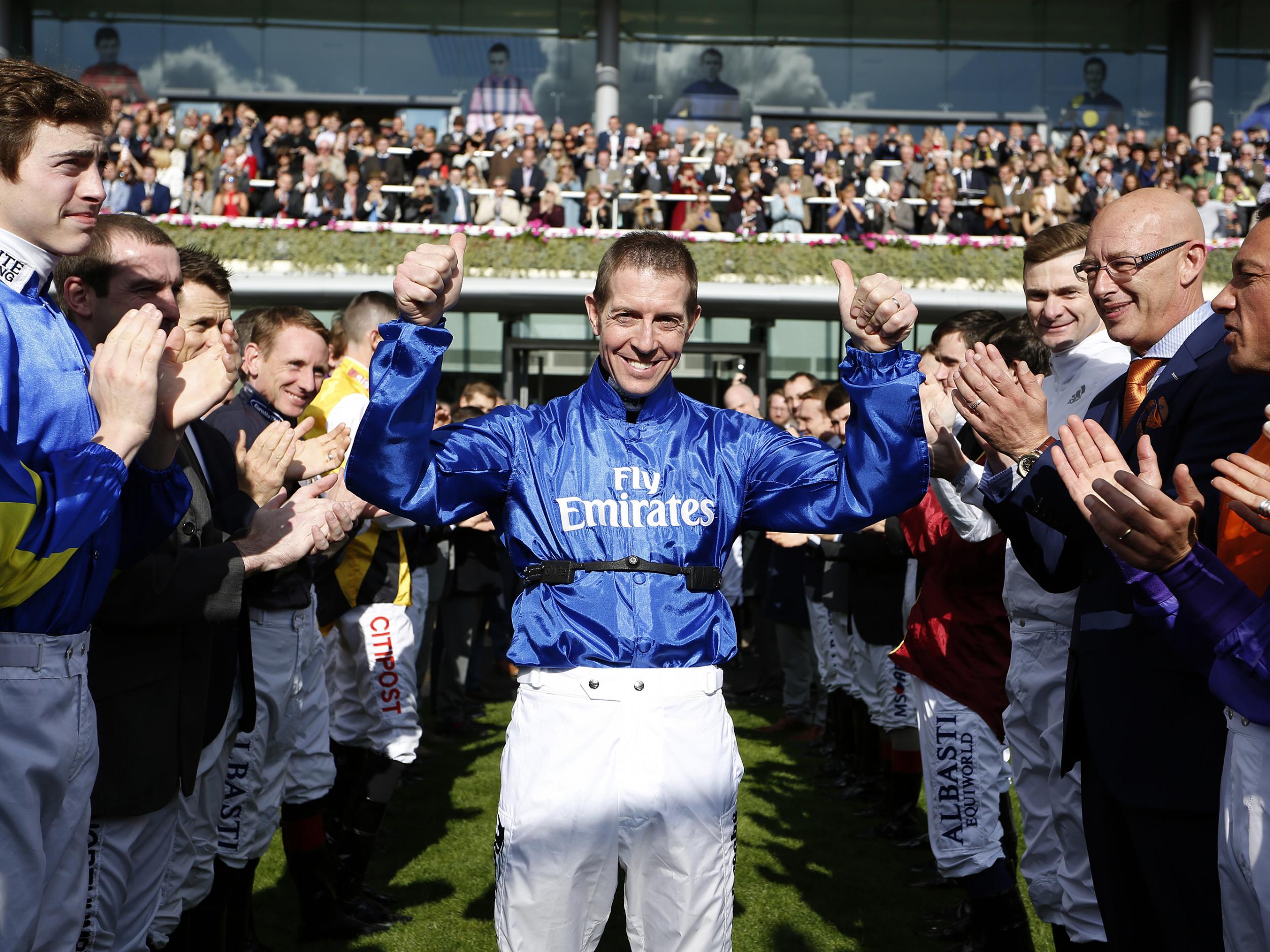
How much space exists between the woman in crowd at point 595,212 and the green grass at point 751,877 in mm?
11859

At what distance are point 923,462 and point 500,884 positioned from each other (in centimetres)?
131

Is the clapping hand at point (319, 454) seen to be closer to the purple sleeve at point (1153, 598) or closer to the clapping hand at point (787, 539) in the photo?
the purple sleeve at point (1153, 598)

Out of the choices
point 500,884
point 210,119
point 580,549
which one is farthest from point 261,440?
point 210,119

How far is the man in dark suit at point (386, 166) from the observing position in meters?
18.1

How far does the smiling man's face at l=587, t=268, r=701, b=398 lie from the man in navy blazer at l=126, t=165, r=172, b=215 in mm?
15784

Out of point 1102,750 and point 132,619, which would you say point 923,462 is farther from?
point 132,619

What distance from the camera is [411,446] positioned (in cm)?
239

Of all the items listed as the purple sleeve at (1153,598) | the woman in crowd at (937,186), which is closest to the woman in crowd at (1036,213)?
the woman in crowd at (937,186)

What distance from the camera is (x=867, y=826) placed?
19.9 feet

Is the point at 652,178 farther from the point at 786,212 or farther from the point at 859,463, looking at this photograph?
the point at 859,463

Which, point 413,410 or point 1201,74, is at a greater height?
point 1201,74

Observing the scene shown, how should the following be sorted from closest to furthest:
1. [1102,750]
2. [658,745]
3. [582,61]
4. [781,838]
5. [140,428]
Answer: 1. [140,428]
2. [658,745]
3. [1102,750]
4. [781,838]
5. [582,61]

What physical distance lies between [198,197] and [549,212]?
5405mm

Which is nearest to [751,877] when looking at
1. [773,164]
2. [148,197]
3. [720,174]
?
[720,174]
